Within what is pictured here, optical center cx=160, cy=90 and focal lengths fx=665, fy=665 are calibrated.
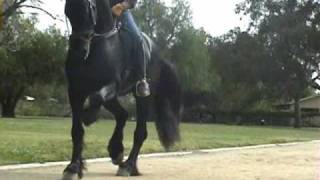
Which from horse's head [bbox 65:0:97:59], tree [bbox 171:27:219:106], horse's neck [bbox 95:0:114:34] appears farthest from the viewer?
tree [bbox 171:27:219:106]

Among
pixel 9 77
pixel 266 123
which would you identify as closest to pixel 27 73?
pixel 9 77

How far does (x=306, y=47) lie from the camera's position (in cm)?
6362

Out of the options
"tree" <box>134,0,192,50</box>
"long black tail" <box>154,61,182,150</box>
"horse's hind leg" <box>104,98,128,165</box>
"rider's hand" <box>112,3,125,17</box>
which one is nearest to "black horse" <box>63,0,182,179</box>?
"horse's hind leg" <box>104,98,128,165</box>

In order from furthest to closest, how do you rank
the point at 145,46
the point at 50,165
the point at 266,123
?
the point at 266,123 → the point at 50,165 → the point at 145,46

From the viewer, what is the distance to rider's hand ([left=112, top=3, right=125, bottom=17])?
8555mm

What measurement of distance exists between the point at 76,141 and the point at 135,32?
5.89 ft

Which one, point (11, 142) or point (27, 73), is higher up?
point (27, 73)

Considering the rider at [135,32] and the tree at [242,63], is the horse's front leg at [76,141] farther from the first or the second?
the tree at [242,63]

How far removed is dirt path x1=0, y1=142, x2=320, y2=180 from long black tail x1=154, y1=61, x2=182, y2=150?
0.51 m

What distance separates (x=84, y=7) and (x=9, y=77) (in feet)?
198

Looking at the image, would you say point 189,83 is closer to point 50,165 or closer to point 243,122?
point 243,122

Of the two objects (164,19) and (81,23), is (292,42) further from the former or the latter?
(81,23)

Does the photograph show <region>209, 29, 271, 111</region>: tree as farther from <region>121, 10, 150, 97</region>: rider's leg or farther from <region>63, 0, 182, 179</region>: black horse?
<region>121, 10, 150, 97</region>: rider's leg

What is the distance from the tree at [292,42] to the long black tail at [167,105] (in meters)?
53.6
